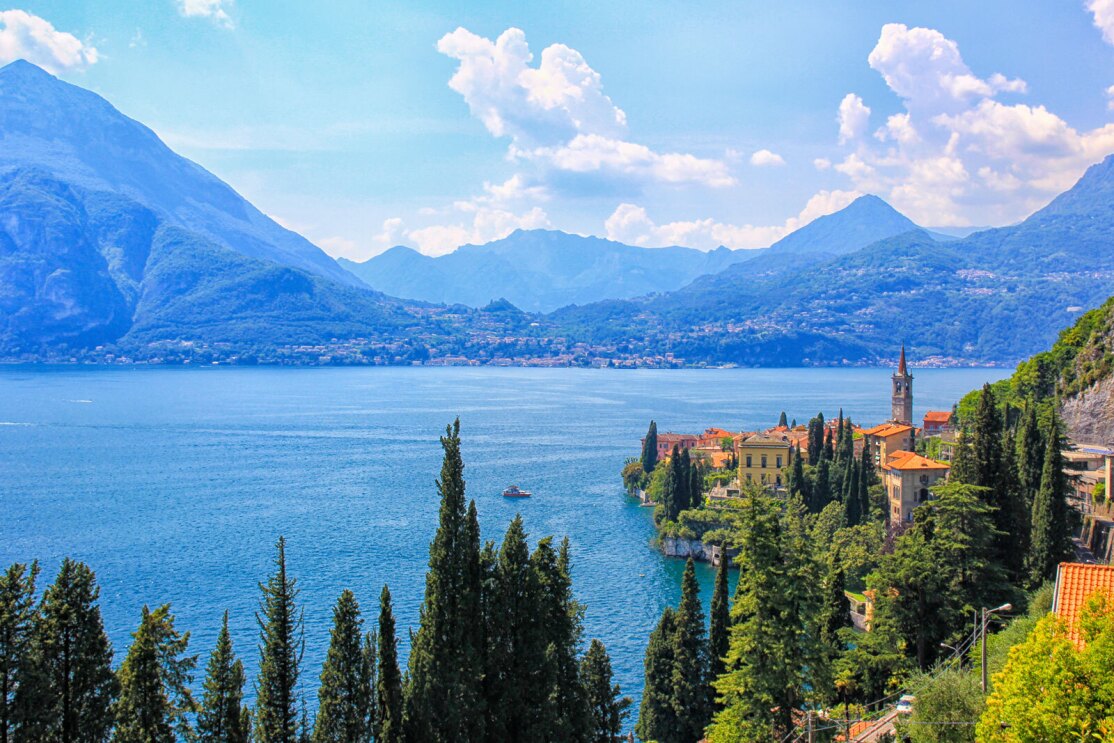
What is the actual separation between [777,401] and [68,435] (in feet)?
428

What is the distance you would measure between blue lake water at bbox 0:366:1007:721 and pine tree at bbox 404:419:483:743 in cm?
1962

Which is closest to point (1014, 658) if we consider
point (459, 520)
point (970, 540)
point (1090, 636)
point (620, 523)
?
point (1090, 636)

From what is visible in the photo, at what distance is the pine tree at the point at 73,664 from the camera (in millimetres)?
16859

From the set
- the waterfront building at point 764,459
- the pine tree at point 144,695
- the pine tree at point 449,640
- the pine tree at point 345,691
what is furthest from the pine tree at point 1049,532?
the waterfront building at point 764,459

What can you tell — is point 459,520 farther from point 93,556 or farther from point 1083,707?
point 93,556

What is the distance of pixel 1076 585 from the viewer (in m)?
16.3

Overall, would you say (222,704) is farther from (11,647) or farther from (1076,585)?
(1076,585)

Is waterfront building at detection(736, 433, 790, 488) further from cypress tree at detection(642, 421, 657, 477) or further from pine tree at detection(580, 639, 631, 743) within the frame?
pine tree at detection(580, 639, 631, 743)

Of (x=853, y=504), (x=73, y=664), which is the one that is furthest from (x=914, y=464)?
(x=73, y=664)

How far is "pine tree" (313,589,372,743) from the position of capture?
18.8 m

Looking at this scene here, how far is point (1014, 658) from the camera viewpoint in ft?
46.7

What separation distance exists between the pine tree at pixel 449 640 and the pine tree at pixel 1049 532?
74.5 ft

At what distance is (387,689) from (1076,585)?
1446cm

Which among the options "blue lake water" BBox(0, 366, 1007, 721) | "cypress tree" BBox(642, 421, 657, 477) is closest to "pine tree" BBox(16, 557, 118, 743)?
"blue lake water" BBox(0, 366, 1007, 721)
